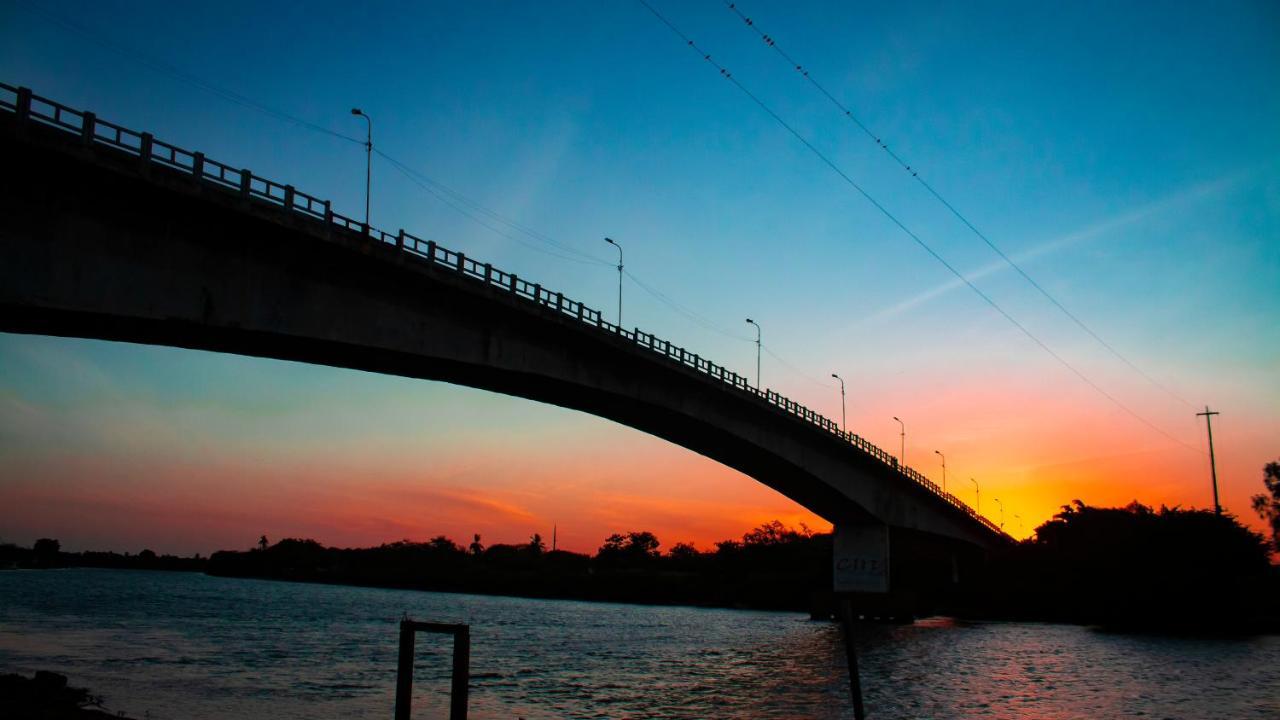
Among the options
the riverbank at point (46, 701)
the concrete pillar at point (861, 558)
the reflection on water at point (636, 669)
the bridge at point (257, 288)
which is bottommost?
the reflection on water at point (636, 669)

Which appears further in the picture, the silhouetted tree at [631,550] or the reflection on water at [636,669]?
the silhouetted tree at [631,550]

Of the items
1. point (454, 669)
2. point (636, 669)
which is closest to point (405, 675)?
point (454, 669)

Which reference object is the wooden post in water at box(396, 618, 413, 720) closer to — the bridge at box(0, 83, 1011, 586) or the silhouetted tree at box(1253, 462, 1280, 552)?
the bridge at box(0, 83, 1011, 586)

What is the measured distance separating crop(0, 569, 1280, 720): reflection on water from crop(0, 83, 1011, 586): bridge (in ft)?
38.6

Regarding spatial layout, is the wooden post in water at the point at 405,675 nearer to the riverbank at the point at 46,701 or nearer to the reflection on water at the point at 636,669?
the reflection on water at the point at 636,669

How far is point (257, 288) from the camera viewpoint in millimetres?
28234

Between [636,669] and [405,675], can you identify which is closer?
[405,675]

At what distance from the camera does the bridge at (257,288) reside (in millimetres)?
22766

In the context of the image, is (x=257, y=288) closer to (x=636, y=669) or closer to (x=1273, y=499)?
(x=636, y=669)

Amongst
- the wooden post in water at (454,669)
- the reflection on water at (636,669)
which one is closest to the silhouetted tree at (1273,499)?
the reflection on water at (636,669)

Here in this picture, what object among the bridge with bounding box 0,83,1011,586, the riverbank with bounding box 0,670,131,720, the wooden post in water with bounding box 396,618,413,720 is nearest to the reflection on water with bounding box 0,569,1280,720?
the riverbank with bounding box 0,670,131,720

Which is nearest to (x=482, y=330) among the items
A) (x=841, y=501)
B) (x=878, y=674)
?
(x=878, y=674)

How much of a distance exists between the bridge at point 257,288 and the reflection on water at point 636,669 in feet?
38.6

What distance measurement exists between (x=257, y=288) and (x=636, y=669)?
81.9 feet
